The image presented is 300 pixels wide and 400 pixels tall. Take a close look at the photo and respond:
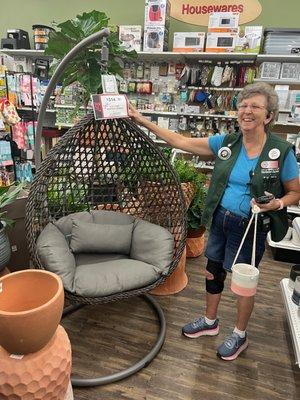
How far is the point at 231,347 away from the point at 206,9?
13.0 ft

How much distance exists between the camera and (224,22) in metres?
3.59

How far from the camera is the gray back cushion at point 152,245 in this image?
171 cm

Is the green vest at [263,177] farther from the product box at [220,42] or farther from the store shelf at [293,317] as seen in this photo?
the product box at [220,42]

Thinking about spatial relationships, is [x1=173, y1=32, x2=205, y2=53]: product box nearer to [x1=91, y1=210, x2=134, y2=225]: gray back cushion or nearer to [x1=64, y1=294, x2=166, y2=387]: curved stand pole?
[x1=91, y1=210, x2=134, y2=225]: gray back cushion

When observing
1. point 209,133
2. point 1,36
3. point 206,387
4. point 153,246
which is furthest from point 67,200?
point 1,36

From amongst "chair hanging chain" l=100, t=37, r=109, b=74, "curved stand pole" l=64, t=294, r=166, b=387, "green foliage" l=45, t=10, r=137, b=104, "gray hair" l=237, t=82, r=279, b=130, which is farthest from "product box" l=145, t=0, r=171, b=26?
"curved stand pole" l=64, t=294, r=166, b=387

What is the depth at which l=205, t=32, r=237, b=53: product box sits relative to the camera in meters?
3.59

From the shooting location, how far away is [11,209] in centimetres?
195

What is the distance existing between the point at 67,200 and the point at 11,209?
351mm

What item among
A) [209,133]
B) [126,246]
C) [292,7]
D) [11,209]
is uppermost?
[292,7]

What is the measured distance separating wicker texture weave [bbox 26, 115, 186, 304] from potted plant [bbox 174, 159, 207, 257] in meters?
0.46

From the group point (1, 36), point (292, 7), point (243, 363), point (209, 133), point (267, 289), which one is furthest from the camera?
point (1, 36)

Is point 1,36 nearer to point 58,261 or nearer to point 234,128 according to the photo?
point 234,128

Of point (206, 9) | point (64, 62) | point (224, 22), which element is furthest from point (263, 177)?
point (206, 9)
